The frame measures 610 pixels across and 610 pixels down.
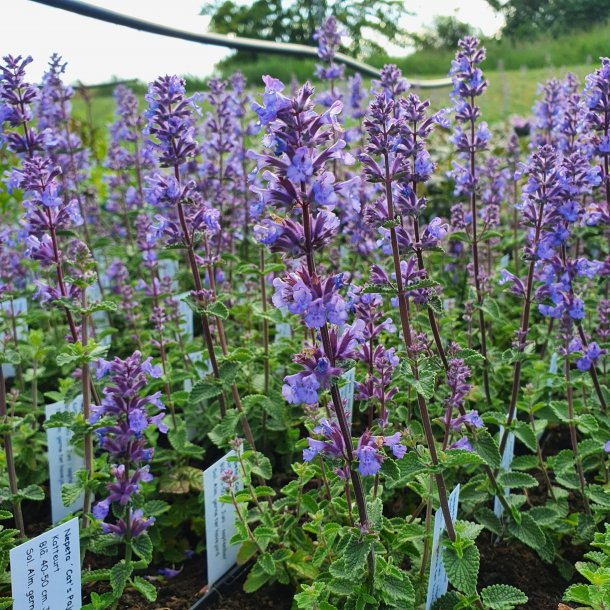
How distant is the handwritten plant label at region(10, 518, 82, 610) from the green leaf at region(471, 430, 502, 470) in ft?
5.60

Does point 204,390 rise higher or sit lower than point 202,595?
higher

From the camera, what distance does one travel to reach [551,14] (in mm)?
8555

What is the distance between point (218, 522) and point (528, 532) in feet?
4.65

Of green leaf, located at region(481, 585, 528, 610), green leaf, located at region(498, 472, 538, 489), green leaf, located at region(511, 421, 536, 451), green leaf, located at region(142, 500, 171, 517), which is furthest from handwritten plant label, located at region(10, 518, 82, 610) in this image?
green leaf, located at region(511, 421, 536, 451)

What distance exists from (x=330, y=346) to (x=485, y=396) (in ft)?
6.35

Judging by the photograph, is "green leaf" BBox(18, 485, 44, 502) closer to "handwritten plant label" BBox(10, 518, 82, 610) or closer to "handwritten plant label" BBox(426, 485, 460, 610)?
"handwritten plant label" BBox(10, 518, 82, 610)

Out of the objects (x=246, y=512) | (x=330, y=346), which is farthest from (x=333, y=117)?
(x=246, y=512)

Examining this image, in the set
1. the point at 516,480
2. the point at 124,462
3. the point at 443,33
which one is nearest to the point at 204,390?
the point at 124,462

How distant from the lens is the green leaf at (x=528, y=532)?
3.12 metres

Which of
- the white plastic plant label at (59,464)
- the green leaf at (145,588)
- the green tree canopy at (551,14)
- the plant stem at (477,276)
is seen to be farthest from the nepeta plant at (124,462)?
the green tree canopy at (551,14)

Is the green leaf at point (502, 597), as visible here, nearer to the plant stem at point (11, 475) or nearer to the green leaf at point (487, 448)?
the green leaf at point (487, 448)

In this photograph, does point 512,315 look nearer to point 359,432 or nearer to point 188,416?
point 359,432

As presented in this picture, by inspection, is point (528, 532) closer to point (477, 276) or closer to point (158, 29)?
point (477, 276)

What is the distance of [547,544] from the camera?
3232 mm
